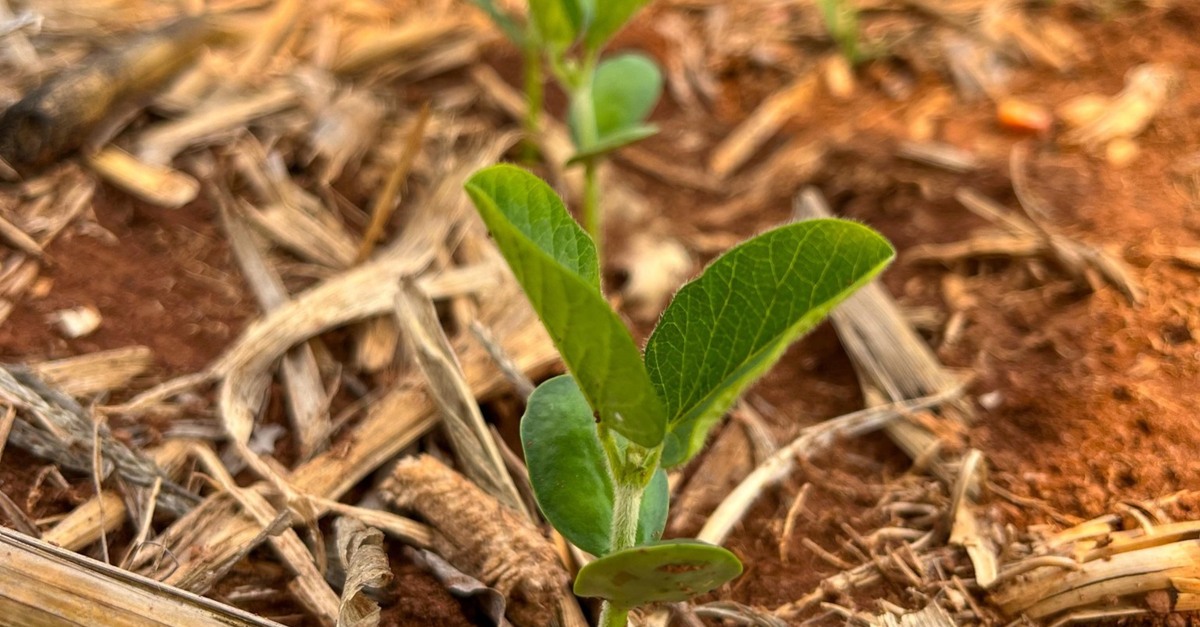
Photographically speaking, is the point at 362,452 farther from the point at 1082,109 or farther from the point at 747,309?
the point at 1082,109

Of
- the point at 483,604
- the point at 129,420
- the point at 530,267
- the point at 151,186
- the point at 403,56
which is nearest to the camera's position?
the point at 530,267

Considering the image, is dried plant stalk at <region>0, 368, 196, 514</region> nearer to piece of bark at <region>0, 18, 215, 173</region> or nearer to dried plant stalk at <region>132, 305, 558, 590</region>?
dried plant stalk at <region>132, 305, 558, 590</region>

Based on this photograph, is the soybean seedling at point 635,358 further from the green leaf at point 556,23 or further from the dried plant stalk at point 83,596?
the green leaf at point 556,23

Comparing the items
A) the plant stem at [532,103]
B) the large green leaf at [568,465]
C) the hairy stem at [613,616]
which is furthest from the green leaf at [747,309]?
the plant stem at [532,103]

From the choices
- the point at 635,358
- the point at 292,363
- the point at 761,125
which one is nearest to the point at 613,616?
the point at 635,358

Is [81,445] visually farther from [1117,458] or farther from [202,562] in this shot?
[1117,458]

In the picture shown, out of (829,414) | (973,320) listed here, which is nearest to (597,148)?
(829,414)
